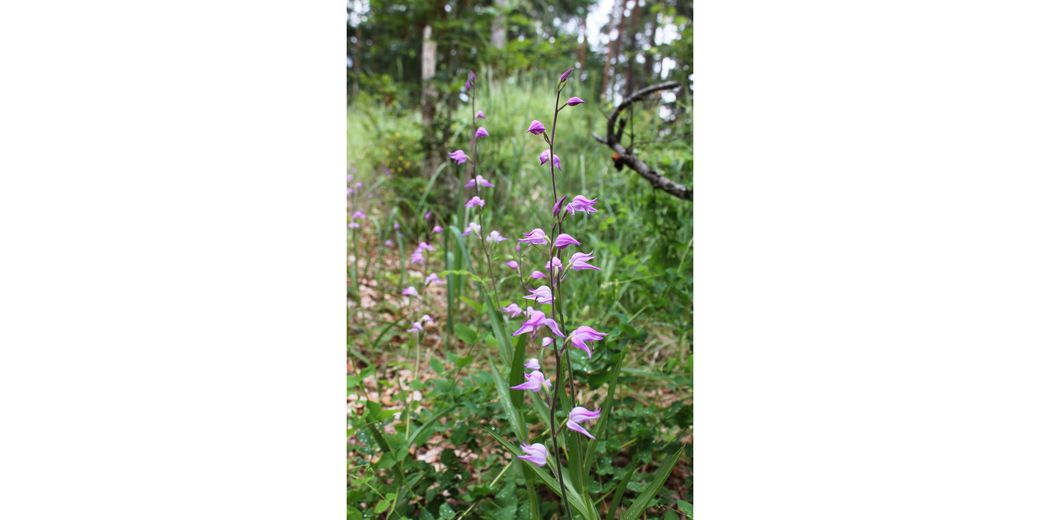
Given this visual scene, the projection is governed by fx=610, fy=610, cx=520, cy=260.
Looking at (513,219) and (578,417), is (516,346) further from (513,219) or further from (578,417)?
(513,219)

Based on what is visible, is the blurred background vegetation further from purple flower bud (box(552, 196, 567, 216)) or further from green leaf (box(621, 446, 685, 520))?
purple flower bud (box(552, 196, 567, 216))

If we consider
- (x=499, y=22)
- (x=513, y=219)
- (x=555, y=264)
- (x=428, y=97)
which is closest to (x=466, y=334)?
(x=555, y=264)

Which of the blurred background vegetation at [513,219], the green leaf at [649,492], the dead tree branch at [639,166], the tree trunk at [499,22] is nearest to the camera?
the green leaf at [649,492]

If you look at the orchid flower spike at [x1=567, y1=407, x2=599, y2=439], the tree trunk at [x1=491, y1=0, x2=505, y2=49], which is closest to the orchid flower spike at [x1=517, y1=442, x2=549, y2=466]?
the orchid flower spike at [x1=567, y1=407, x2=599, y2=439]

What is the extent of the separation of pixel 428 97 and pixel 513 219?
93 centimetres

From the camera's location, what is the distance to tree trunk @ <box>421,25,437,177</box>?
2984mm

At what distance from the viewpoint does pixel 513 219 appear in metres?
2.47

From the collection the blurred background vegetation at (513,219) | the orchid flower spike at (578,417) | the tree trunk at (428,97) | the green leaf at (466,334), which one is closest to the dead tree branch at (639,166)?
the blurred background vegetation at (513,219)

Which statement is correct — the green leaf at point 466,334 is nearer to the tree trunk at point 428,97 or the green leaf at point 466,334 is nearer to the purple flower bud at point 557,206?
the purple flower bud at point 557,206

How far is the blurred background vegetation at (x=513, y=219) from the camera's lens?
110 cm

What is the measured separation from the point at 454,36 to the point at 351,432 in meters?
2.29
